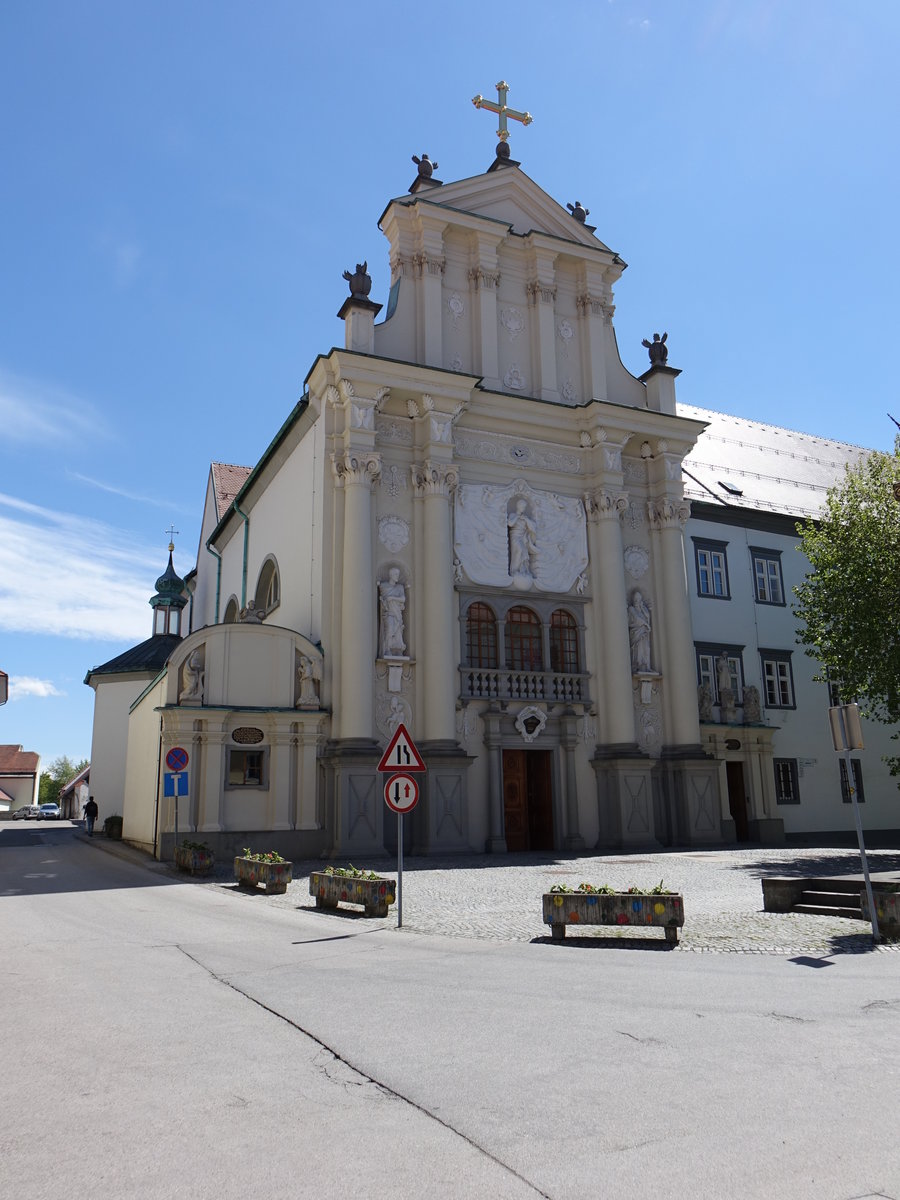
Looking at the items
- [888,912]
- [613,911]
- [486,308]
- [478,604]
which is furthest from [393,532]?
[888,912]

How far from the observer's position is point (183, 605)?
52.4m

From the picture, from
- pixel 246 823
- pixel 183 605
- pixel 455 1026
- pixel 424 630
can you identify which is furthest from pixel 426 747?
pixel 183 605

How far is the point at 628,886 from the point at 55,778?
157m

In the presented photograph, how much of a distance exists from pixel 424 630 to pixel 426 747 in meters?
3.07

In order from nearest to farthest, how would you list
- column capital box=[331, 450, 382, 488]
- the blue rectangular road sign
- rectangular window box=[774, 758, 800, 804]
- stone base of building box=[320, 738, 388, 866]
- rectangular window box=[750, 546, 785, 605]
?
1. the blue rectangular road sign
2. stone base of building box=[320, 738, 388, 866]
3. column capital box=[331, 450, 382, 488]
4. rectangular window box=[774, 758, 800, 804]
5. rectangular window box=[750, 546, 785, 605]

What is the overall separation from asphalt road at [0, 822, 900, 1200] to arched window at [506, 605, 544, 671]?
16843 mm

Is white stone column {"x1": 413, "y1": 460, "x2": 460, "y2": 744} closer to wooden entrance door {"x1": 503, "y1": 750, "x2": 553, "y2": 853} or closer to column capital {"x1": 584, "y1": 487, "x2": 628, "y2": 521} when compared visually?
wooden entrance door {"x1": 503, "y1": 750, "x2": 553, "y2": 853}

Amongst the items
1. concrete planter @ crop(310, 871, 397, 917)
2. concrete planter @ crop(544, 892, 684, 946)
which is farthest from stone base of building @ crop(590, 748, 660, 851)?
concrete planter @ crop(544, 892, 684, 946)

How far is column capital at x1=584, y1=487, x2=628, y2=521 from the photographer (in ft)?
94.3

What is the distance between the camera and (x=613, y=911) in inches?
437

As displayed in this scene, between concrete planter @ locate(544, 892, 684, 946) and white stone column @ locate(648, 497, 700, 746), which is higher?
white stone column @ locate(648, 497, 700, 746)

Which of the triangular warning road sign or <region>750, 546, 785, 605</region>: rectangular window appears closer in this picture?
the triangular warning road sign

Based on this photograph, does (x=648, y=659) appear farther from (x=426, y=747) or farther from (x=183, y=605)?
(x=183, y=605)

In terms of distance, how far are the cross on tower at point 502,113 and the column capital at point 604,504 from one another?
11612mm
